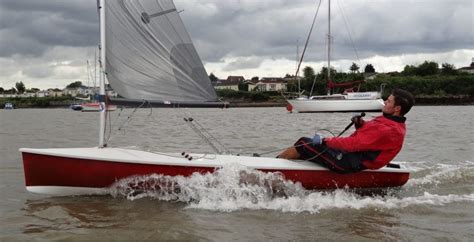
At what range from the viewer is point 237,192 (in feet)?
22.7

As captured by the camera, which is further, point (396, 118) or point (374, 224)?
point (396, 118)

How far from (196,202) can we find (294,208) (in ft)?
4.41

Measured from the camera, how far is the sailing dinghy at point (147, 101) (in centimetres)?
679

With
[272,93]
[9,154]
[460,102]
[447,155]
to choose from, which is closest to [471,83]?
[460,102]

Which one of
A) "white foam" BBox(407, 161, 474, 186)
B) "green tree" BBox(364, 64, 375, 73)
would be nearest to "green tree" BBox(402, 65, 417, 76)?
"green tree" BBox(364, 64, 375, 73)

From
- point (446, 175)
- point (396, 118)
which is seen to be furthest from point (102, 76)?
point (446, 175)

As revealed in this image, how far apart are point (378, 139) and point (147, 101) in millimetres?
3189

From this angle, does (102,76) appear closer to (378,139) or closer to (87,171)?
(87,171)

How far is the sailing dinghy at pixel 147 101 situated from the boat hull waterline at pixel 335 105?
111 feet

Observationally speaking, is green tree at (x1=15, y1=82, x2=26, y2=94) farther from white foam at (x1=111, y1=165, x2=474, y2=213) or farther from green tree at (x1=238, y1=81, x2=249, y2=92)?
white foam at (x1=111, y1=165, x2=474, y2=213)

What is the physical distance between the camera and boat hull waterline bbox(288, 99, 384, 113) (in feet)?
135

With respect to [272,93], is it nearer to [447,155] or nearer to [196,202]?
[447,155]

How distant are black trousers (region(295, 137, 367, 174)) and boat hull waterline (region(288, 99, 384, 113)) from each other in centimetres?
3414

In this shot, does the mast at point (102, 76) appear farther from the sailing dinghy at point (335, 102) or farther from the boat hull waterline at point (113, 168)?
the sailing dinghy at point (335, 102)
